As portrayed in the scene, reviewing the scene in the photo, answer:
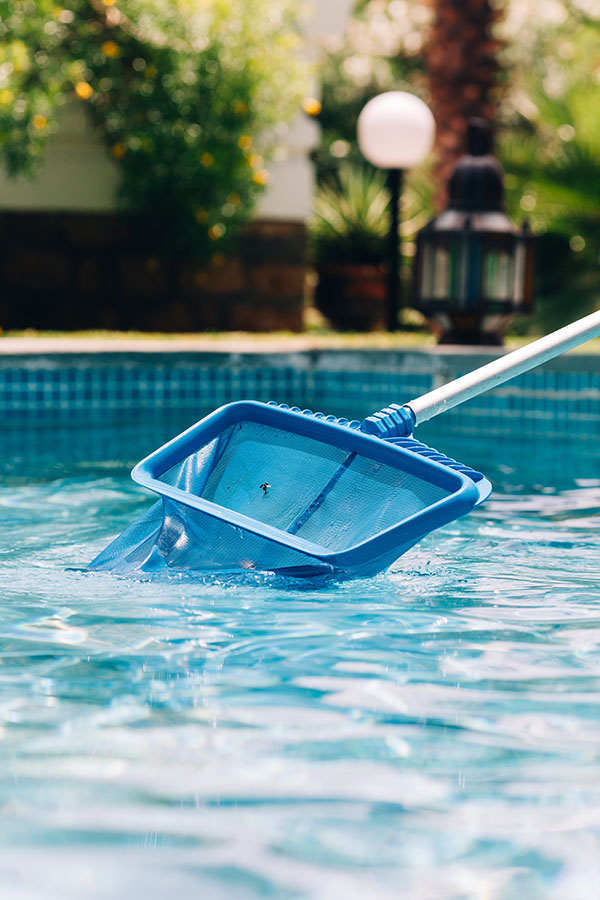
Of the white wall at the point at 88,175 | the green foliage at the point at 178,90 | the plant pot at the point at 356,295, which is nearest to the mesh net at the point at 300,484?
the green foliage at the point at 178,90

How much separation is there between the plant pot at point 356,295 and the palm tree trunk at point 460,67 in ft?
3.48

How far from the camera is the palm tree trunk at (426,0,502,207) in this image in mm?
11211

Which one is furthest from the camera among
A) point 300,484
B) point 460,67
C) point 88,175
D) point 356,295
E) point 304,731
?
point 460,67

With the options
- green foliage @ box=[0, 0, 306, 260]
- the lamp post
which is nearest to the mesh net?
green foliage @ box=[0, 0, 306, 260]

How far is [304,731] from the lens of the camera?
2.17 m

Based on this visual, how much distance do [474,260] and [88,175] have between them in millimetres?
3353

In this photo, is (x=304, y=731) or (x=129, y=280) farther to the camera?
(x=129, y=280)

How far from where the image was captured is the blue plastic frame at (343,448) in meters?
2.77

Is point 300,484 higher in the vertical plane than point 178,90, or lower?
lower

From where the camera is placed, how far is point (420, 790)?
A: 6.32 ft

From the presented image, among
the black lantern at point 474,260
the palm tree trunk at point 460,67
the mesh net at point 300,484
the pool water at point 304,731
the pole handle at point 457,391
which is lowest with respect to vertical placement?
the pool water at point 304,731

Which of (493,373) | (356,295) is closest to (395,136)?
(356,295)

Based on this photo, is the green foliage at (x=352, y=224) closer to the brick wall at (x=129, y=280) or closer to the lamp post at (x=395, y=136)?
the brick wall at (x=129, y=280)

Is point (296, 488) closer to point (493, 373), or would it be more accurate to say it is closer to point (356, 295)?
point (493, 373)
